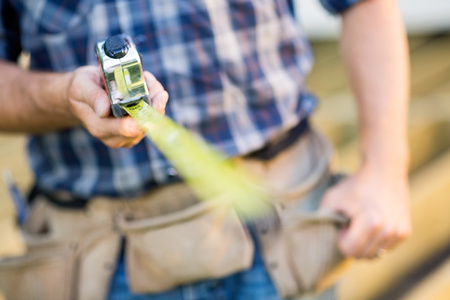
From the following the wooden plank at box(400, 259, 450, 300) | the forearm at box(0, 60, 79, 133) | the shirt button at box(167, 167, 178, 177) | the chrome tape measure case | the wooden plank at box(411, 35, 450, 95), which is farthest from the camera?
the wooden plank at box(411, 35, 450, 95)

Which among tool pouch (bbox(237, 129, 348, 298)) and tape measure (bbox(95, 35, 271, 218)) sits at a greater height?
tape measure (bbox(95, 35, 271, 218))

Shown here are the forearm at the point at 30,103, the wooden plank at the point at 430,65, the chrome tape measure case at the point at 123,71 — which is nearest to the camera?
the chrome tape measure case at the point at 123,71

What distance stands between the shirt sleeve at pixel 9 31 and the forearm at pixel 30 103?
54 millimetres

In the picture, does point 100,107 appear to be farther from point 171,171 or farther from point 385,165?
point 385,165

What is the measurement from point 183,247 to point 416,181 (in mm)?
1760

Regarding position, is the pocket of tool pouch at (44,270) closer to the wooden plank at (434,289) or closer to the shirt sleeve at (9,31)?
the shirt sleeve at (9,31)

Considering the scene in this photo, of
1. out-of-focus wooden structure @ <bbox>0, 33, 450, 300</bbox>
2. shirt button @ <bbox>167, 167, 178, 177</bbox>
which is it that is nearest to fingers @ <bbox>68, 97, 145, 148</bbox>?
shirt button @ <bbox>167, 167, 178, 177</bbox>

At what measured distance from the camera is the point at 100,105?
26.7 inches

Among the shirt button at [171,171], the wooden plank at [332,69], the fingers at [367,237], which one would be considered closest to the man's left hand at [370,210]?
the fingers at [367,237]

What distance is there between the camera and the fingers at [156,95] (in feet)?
2.15

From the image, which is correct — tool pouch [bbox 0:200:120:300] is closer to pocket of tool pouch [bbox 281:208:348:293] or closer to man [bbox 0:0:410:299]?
man [bbox 0:0:410:299]

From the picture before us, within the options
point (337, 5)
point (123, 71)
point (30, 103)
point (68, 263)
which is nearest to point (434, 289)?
point (337, 5)

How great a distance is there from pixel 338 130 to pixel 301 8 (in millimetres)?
1836

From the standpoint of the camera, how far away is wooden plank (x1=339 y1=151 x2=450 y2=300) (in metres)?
2.13
